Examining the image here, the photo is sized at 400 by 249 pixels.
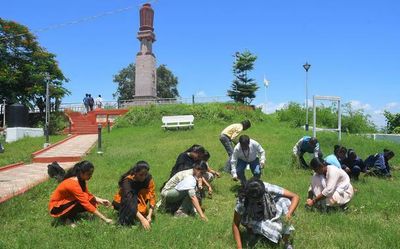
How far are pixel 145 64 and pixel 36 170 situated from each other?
24460mm

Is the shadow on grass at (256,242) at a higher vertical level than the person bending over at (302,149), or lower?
lower

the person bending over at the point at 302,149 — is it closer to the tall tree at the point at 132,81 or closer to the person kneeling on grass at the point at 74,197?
the person kneeling on grass at the point at 74,197

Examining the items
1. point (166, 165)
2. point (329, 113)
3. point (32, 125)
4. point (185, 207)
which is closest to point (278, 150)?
point (166, 165)

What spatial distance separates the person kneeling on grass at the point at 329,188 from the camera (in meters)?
7.11

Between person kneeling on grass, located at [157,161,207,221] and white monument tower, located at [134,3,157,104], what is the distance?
97.3ft

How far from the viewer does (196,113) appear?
2883 cm

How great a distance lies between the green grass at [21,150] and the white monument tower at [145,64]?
49.9 feet

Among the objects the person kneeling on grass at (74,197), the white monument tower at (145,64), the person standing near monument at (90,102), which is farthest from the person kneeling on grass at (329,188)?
the person standing near monument at (90,102)

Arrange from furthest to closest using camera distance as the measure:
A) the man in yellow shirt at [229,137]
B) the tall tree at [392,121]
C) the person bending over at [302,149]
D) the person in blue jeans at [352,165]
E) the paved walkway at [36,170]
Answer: the tall tree at [392,121] → the person bending over at [302,149] → the man in yellow shirt at [229,137] → the person in blue jeans at [352,165] → the paved walkway at [36,170]

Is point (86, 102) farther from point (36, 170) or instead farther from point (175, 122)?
point (36, 170)

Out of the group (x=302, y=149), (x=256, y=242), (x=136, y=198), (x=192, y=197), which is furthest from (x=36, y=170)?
(x=256, y=242)

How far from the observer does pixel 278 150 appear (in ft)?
50.8

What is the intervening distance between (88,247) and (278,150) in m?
10.8

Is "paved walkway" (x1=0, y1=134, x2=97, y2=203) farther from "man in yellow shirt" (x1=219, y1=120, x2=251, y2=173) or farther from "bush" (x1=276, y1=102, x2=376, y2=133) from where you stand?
"bush" (x1=276, y1=102, x2=376, y2=133)
